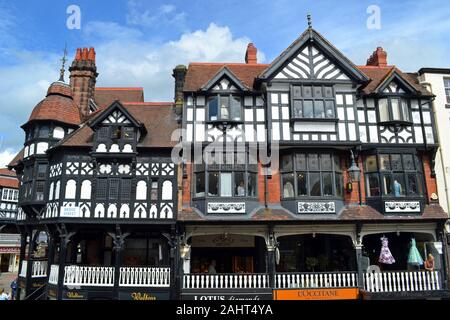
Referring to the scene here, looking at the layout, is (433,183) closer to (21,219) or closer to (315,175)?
(315,175)

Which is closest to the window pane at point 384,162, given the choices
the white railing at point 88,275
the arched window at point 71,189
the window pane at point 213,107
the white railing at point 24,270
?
the window pane at point 213,107

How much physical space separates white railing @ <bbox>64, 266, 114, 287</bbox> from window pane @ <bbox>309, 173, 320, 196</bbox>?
10.7 meters

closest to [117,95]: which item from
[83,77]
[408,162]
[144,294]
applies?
[83,77]

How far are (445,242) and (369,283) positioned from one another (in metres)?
4.83

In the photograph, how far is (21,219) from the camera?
71.4 ft

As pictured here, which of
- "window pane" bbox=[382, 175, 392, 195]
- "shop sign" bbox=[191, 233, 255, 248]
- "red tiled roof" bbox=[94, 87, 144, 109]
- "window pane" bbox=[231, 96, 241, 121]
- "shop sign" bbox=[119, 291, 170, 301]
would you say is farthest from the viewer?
"red tiled roof" bbox=[94, 87, 144, 109]

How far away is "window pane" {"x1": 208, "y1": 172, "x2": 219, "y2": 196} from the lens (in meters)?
17.6

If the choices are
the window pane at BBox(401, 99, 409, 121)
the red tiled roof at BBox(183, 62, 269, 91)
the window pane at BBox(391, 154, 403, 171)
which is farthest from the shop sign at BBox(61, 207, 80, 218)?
the window pane at BBox(401, 99, 409, 121)

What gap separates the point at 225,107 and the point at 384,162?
8.72m

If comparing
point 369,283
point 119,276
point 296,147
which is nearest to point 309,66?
point 296,147

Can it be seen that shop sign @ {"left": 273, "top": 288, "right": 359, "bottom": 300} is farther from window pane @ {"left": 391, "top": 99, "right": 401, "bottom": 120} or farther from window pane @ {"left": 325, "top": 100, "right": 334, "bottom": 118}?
window pane @ {"left": 391, "top": 99, "right": 401, "bottom": 120}

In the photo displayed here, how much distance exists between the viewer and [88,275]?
1739 centimetres

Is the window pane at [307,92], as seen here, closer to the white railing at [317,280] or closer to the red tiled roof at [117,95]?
the white railing at [317,280]

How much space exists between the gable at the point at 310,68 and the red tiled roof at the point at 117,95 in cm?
1176
